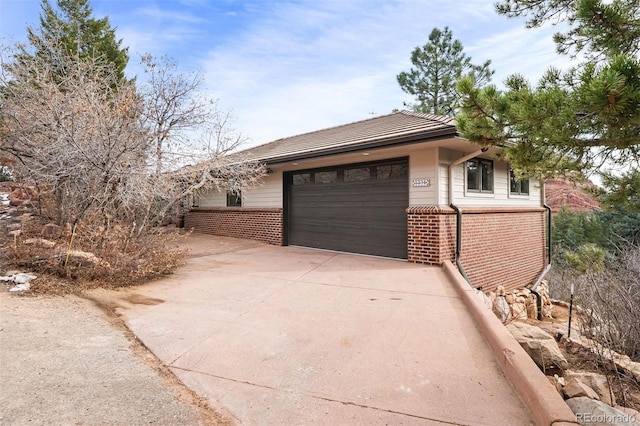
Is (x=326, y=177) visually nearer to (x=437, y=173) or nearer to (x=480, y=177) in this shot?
(x=437, y=173)

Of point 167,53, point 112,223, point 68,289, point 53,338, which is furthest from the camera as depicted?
point 167,53

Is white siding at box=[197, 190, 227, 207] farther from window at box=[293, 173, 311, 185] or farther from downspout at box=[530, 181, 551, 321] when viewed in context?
downspout at box=[530, 181, 551, 321]

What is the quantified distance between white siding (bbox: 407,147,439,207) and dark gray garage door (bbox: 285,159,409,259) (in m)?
0.22

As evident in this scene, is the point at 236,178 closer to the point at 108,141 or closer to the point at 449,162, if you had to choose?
the point at 108,141

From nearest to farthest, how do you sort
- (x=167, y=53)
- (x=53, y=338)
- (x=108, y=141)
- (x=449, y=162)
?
(x=53, y=338) → (x=108, y=141) → (x=449, y=162) → (x=167, y=53)

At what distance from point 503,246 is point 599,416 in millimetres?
7567

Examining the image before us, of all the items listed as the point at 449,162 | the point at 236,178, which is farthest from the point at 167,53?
the point at 449,162

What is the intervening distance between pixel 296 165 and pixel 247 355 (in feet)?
25.6

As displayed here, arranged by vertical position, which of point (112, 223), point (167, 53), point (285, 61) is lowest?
point (112, 223)

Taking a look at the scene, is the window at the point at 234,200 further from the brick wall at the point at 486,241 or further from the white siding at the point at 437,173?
the brick wall at the point at 486,241

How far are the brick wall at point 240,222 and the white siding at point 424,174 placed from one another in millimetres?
4716

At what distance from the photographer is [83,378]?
2.53m

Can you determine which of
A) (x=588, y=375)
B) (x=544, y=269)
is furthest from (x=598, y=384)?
(x=544, y=269)

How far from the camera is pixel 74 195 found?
6434 mm
